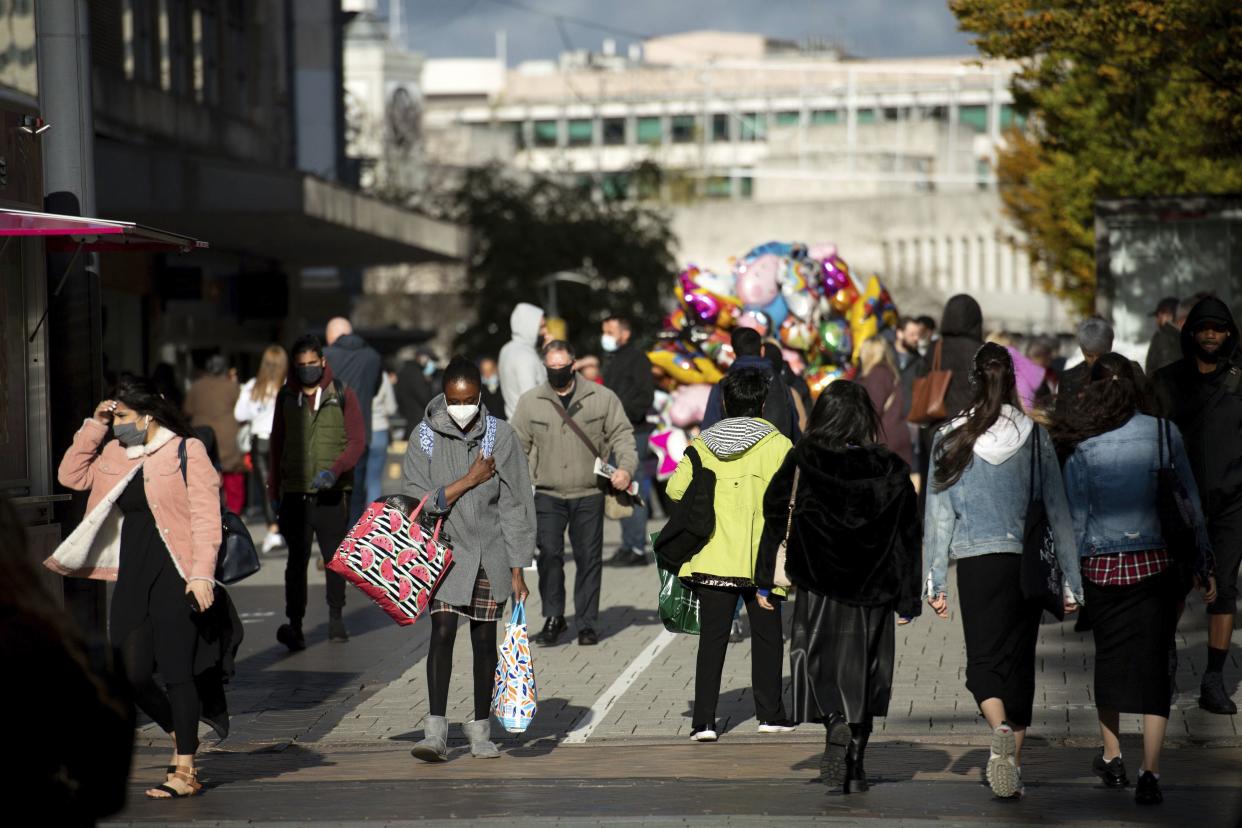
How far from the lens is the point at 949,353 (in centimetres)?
1367

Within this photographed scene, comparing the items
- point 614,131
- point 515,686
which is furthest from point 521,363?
point 614,131

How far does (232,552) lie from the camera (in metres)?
7.79

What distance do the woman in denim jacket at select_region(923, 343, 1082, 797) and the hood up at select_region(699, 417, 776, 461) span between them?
3.90 ft

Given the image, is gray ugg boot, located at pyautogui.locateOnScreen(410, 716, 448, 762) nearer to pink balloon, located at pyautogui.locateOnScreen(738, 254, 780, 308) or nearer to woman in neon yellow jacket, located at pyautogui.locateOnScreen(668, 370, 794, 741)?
woman in neon yellow jacket, located at pyautogui.locateOnScreen(668, 370, 794, 741)

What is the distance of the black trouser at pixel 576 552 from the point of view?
1191cm

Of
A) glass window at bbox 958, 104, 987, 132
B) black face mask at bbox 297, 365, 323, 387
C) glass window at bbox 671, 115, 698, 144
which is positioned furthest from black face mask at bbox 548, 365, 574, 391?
glass window at bbox 671, 115, 698, 144

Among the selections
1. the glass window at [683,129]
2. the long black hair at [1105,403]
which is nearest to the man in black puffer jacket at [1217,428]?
the long black hair at [1105,403]

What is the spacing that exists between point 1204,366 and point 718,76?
12886cm

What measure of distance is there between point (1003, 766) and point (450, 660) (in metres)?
2.45

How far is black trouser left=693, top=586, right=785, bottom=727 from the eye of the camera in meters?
8.62

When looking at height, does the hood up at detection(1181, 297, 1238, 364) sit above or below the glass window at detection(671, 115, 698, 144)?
below

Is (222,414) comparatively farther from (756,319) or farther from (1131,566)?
(1131,566)

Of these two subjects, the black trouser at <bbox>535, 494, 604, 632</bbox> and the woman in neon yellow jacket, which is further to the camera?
the black trouser at <bbox>535, 494, 604, 632</bbox>

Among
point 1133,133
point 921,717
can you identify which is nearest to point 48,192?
point 921,717
